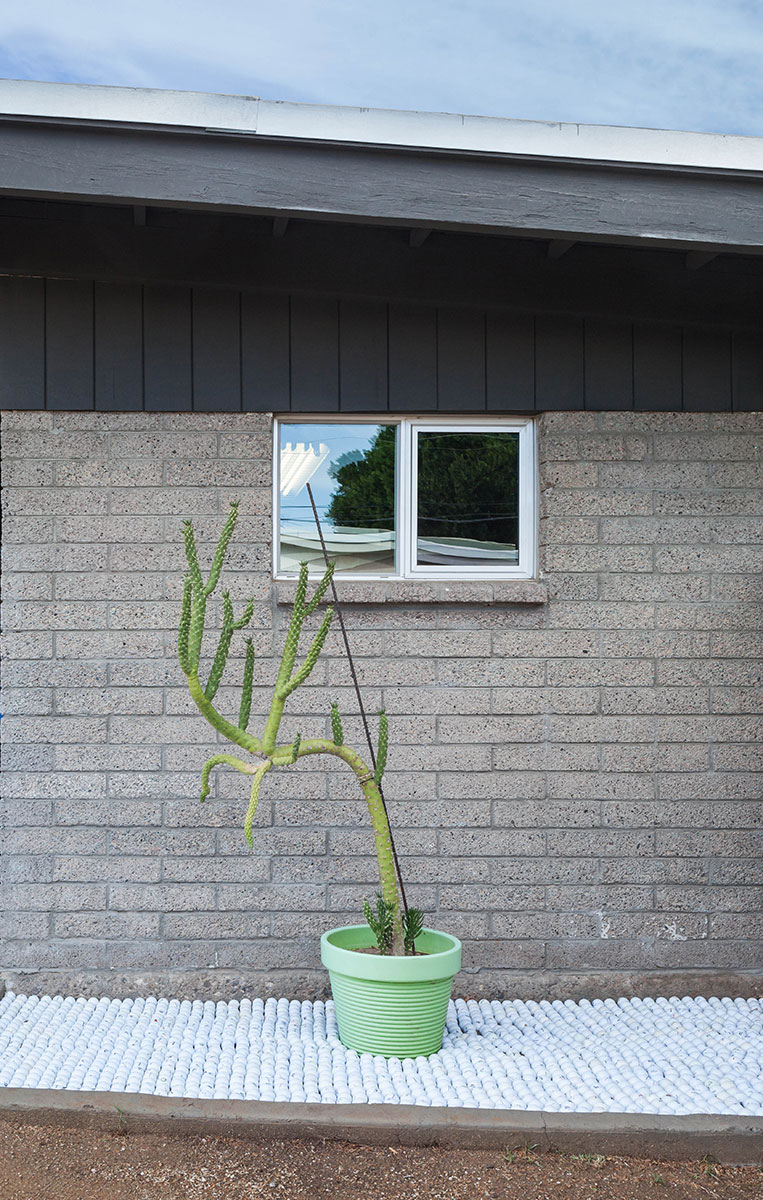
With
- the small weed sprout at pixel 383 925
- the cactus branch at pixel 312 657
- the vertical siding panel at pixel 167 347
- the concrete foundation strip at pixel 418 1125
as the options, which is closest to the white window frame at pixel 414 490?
the vertical siding panel at pixel 167 347

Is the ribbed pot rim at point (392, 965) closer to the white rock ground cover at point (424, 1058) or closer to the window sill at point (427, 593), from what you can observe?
the white rock ground cover at point (424, 1058)

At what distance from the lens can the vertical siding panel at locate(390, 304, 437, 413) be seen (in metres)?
4.43

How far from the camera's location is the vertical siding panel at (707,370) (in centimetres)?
449

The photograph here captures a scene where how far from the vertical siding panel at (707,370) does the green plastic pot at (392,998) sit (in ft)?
8.08

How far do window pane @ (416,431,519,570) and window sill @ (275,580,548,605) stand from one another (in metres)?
0.18

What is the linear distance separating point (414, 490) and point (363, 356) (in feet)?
1.97

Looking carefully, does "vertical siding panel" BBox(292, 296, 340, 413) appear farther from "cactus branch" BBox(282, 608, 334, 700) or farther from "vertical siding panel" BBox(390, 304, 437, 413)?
"cactus branch" BBox(282, 608, 334, 700)

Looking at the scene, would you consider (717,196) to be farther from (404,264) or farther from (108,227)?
(108,227)

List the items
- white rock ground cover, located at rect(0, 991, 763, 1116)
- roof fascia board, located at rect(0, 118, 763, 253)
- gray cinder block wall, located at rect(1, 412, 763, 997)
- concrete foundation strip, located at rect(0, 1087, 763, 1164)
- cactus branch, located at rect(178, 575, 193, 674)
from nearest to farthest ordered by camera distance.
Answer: concrete foundation strip, located at rect(0, 1087, 763, 1164) → white rock ground cover, located at rect(0, 991, 763, 1116) → cactus branch, located at rect(178, 575, 193, 674) → roof fascia board, located at rect(0, 118, 763, 253) → gray cinder block wall, located at rect(1, 412, 763, 997)

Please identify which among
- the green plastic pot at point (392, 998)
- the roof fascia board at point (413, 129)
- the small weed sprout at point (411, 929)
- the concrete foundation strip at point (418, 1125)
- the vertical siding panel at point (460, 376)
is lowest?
the concrete foundation strip at point (418, 1125)

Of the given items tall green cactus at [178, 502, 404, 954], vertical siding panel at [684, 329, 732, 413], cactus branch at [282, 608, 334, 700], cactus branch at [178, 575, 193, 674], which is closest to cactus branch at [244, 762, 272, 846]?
tall green cactus at [178, 502, 404, 954]

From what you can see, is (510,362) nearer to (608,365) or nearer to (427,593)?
(608,365)

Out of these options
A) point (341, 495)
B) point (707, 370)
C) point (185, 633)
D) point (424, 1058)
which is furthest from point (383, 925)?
point (707, 370)

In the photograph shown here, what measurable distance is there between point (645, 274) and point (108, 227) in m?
2.24
